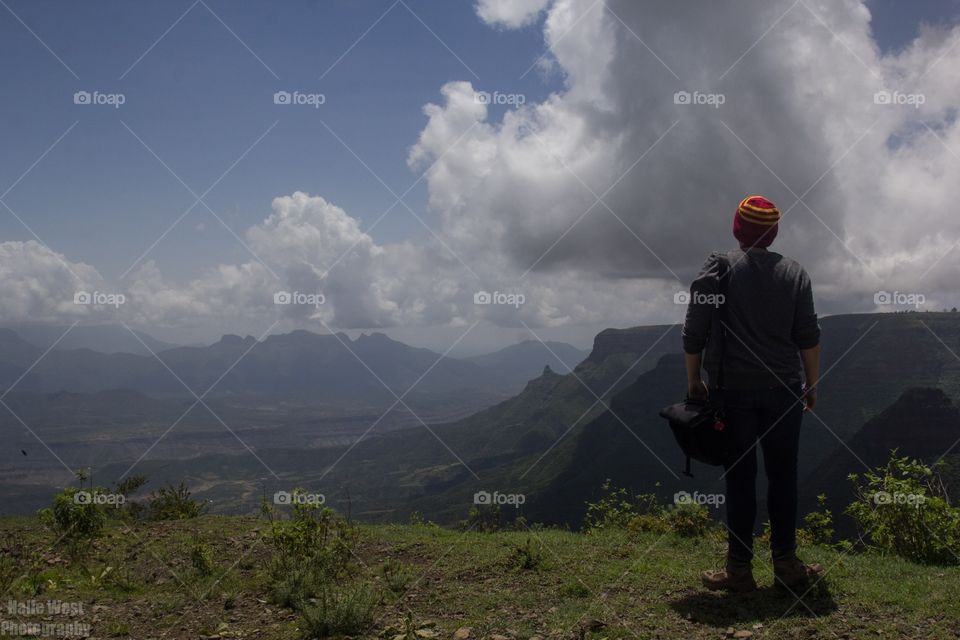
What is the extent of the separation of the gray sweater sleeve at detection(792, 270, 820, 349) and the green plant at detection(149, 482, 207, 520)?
1198 centimetres

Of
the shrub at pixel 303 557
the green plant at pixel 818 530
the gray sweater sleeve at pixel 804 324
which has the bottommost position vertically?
the green plant at pixel 818 530

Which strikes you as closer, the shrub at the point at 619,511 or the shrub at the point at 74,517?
the shrub at the point at 74,517

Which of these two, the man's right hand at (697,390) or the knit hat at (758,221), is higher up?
the knit hat at (758,221)

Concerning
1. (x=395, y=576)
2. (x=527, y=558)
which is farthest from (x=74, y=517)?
(x=527, y=558)

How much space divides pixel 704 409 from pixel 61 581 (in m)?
8.36


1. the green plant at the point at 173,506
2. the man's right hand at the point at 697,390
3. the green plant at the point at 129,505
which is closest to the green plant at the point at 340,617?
the man's right hand at the point at 697,390

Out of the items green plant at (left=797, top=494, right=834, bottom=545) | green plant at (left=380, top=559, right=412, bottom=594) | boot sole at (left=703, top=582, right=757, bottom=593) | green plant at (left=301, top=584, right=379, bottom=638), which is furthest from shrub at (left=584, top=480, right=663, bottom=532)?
green plant at (left=301, top=584, right=379, bottom=638)

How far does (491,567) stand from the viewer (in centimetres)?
744

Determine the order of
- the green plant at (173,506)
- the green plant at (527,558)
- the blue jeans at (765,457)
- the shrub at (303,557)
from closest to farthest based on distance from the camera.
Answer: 1. the blue jeans at (765,457)
2. the shrub at (303,557)
3. the green plant at (527,558)
4. the green plant at (173,506)

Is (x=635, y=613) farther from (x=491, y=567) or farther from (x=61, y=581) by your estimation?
(x=61, y=581)

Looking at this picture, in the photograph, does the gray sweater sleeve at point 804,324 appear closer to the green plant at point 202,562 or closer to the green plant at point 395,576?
the green plant at point 395,576

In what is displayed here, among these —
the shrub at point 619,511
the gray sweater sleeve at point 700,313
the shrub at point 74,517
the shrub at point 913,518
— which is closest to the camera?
the gray sweater sleeve at point 700,313

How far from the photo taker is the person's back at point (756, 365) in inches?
Result: 212

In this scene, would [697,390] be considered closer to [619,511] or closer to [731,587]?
[731,587]
